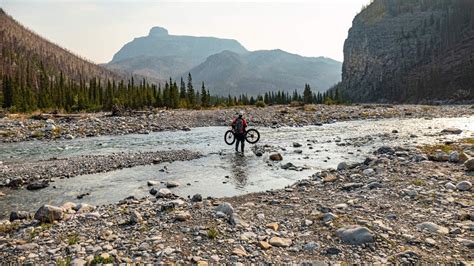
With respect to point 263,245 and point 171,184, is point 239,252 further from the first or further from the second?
point 171,184

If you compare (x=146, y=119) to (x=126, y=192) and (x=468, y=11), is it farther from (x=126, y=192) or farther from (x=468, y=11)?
(x=468, y=11)

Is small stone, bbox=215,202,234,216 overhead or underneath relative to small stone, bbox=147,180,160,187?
overhead

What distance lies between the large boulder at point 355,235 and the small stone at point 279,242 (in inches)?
50.3

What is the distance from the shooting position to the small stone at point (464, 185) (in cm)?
1105

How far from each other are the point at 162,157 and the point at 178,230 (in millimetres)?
14743

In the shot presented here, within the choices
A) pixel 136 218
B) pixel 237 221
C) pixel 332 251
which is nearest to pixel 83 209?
pixel 136 218

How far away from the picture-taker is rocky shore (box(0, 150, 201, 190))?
16484 mm

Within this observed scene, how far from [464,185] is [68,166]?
2011 cm

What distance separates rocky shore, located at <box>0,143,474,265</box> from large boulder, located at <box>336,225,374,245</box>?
0.02 metres

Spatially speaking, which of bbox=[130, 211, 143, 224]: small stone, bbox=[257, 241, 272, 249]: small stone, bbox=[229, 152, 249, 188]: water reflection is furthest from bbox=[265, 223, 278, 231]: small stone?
bbox=[229, 152, 249, 188]: water reflection

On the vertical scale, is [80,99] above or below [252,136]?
above

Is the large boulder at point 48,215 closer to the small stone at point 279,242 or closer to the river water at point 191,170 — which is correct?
the river water at point 191,170

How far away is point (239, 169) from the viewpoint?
62.6 feet

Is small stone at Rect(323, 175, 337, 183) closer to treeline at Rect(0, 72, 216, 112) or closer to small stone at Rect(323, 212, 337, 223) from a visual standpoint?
small stone at Rect(323, 212, 337, 223)
